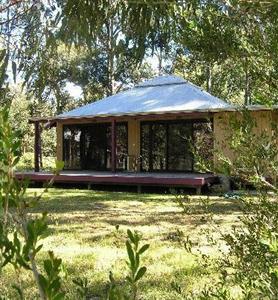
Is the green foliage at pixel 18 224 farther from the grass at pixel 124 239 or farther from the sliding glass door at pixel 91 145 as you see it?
the sliding glass door at pixel 91 145

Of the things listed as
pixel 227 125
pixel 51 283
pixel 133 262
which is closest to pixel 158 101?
pixel 227 125

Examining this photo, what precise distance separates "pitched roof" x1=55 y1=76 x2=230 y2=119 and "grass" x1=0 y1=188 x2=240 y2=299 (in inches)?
179

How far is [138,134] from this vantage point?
19641mm

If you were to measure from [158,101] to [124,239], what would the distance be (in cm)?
1221

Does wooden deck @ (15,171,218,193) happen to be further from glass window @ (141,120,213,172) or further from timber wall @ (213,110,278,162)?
timber wall @ (213,110,278,162)

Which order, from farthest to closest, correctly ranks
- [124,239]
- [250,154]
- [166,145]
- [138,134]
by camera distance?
[138,134] < [166,145] < [124,239] < [250,154]

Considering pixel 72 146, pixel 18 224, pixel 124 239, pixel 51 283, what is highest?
pixel 18 224

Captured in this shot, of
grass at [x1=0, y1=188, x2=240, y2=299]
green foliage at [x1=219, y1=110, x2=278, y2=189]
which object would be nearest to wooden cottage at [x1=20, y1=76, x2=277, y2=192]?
grass at [x1=0, y1=188, x2=240, y2=299]

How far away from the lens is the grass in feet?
16.0

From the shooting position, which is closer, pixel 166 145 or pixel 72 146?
pixel 166 145

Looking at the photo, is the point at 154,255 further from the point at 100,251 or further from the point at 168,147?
the point at 168,147

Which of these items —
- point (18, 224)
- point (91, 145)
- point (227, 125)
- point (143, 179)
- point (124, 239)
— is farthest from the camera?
point (91, 145)

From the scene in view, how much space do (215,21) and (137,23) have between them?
128 centimetres

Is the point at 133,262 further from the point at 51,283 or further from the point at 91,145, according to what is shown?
the point at 91,145
